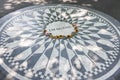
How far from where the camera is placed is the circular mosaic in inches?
101

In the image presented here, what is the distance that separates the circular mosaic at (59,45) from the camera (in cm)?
256

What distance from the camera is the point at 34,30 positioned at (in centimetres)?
324

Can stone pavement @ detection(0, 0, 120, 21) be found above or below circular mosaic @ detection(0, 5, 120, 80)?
above

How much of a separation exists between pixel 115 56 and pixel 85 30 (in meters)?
0.65

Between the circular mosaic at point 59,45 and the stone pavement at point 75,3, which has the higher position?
the stone pavement at point 75,3

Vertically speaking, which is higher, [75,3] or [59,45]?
[75,3]

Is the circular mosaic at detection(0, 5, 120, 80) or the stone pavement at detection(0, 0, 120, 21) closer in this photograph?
the circular mosaic at detection(0, 5, 120, 80)

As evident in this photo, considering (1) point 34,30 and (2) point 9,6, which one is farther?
(2) point 9,6

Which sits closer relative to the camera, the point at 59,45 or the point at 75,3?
the point at 59,45

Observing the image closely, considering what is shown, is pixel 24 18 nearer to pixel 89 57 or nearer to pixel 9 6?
pixel 9 6

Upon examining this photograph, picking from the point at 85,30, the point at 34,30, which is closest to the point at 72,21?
the point at 85,30

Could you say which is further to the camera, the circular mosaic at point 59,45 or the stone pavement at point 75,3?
the stone pavement at point 75,3

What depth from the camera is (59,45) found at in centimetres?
292

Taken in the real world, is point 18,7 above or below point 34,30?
above
